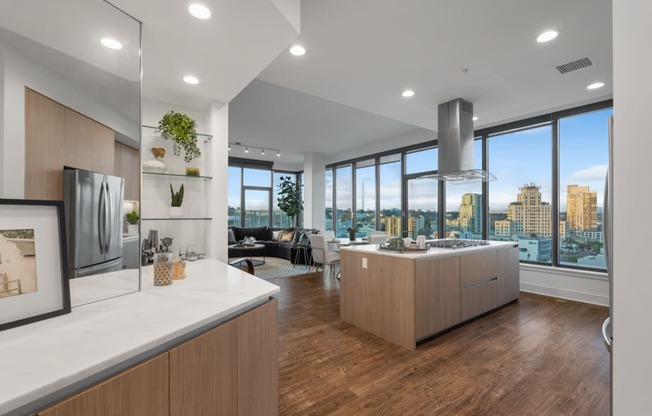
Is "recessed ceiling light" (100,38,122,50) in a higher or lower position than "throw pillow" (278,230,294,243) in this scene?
higher

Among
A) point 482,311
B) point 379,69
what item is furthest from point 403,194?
point 379,69

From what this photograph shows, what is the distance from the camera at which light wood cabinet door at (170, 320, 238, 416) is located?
860 millimetres

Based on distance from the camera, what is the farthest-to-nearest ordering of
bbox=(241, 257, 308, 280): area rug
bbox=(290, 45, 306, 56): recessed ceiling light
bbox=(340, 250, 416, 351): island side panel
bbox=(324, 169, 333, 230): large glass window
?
bbox=(324, 169, 333, 230): large glass window → bbox=(241, 257, 308, 280): area rug → bbox=(340, 250, 416, 351): island side panel → bbox=(290, 45, 306, 56): recessed ceiling light

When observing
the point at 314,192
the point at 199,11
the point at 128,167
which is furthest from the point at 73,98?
the point at 314,192

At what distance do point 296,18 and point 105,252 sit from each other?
152cm

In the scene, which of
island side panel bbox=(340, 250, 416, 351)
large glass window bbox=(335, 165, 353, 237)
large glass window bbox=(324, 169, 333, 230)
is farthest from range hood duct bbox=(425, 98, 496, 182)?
large glass window bbox=(324, 169, 333, 230)

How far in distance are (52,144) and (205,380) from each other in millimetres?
972

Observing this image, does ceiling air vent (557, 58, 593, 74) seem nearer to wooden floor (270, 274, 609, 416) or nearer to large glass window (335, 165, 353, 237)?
wooden floor (270, 274, 609, 416)

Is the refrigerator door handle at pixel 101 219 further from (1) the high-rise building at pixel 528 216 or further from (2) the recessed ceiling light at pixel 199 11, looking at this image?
(1) the high-rise building at pixel 528 216

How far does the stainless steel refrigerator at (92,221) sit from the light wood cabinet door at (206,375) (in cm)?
55

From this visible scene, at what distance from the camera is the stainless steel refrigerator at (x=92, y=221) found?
1.01 metres

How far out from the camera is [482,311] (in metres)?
3.39

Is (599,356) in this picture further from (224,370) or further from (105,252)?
(105,252)

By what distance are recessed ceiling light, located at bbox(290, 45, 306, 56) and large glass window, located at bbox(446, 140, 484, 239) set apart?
3.83 m
